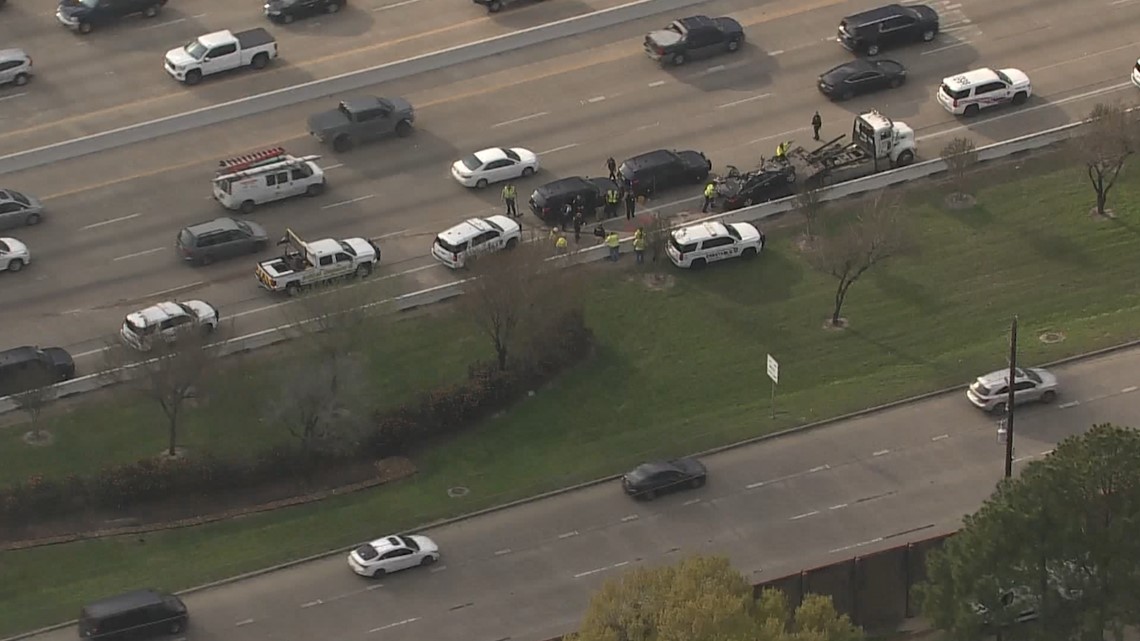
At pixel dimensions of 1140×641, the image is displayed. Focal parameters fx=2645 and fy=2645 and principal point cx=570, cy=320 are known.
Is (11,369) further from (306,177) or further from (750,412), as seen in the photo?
(750,412)

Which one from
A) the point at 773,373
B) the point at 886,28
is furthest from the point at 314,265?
the point at 886,28

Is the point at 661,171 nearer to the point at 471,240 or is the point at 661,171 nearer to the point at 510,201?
the point at 510,201

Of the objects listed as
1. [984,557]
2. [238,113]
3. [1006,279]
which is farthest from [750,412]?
[238,113]

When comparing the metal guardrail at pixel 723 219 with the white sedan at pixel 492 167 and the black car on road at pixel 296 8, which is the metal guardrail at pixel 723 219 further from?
the black car on road at pixel 296 8

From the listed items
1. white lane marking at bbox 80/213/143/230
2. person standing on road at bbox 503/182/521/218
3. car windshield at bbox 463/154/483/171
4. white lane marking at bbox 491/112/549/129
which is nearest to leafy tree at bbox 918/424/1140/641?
person standing on road at bbox 503/182/521/218

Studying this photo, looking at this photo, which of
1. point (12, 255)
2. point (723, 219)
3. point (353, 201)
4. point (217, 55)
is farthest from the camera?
point (217, 55)

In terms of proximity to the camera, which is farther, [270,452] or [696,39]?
[696,39]
